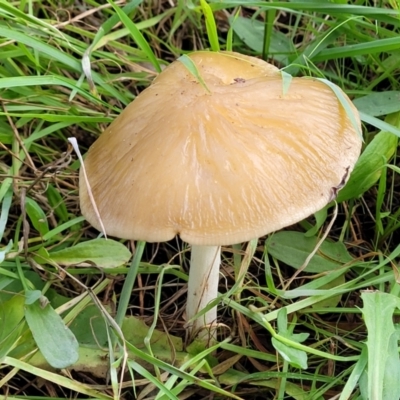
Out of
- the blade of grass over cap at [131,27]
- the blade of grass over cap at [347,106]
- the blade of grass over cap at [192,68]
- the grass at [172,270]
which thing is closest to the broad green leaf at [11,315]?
the grass at [172,270]

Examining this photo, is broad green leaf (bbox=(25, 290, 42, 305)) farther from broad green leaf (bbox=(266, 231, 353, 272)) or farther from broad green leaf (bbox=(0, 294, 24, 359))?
broad green leaf (bbox=(266, 231, 353, 272))

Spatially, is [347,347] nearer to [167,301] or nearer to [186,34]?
[167,301]

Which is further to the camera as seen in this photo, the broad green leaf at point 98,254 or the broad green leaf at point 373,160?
the broad green leaf at point 373,160

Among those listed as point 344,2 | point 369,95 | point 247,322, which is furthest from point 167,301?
point 344,2

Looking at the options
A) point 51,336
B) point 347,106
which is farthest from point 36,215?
point 347,106

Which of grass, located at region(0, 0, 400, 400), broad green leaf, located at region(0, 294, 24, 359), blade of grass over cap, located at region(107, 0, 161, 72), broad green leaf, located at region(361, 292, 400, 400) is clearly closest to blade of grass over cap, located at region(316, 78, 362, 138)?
grass, located at region(0, 0, 400, 400)

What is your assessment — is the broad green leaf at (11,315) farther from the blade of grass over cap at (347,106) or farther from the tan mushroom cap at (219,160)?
the blade of grass over cap at (347,106)
